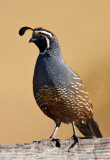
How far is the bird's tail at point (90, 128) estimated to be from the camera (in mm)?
3723

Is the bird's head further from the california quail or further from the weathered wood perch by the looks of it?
the weathered wood perch

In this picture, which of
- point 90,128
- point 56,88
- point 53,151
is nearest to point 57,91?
point 56,88

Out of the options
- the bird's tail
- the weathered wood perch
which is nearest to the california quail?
the bird's tail

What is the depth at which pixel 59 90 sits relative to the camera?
3.32 metres

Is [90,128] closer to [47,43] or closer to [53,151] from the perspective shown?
[47,43]

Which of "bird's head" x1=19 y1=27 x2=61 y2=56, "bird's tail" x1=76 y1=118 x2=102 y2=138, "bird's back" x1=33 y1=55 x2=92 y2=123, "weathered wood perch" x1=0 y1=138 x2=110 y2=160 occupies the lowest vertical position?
"weathered wood perch" x1=0 y1=138 x2=110 y2=160

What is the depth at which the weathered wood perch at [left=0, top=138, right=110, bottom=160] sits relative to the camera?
81.7 inches

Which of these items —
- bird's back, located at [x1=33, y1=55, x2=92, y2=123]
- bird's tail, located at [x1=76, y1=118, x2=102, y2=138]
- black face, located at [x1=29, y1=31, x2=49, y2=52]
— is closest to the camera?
bird's back, located at [x1=33, y1=55, x2=92, y2=123]

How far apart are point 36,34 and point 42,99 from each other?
1.70ft

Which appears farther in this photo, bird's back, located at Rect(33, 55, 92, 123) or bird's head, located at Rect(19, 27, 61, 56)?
bird's head, located at Rect(19, 27, 61, 56)

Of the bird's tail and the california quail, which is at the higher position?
the california quail

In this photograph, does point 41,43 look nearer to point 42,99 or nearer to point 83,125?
point 42,99

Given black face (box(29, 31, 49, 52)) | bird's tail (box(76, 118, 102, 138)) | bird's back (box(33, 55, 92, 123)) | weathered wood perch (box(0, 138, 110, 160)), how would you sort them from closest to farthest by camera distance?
weathered wood perch (box(0, 138, 110, 160)) → bird's back (box(33, 55, 92, 123)) → black face (box(29, 31, 49, 52)) → bird's tail (box(76, 118, 102, 138))

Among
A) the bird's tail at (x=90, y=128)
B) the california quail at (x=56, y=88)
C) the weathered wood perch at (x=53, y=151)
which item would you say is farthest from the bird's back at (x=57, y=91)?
the weathered wood perch at (x=53, y=151)
